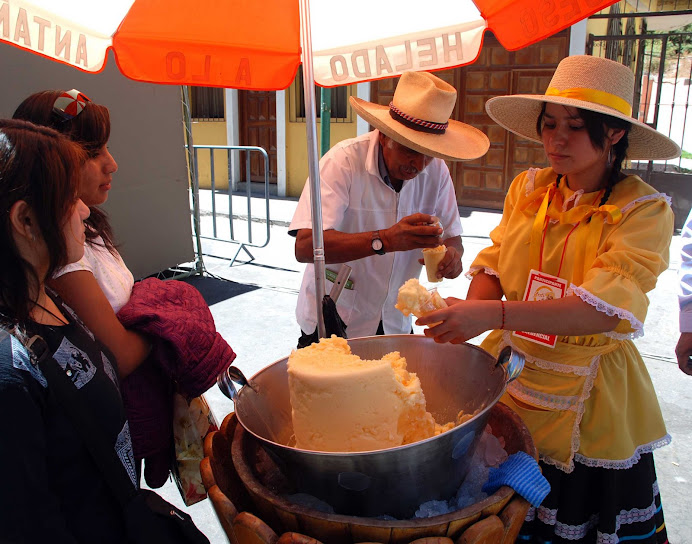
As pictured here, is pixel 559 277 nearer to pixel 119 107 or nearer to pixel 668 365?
pixel 668 365

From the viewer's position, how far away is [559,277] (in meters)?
1.62

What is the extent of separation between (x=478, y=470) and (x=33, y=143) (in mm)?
1225

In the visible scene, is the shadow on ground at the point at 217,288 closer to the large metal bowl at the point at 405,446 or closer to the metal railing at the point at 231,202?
the metal railing at the point at 231,202

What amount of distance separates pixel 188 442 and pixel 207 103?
10934mm

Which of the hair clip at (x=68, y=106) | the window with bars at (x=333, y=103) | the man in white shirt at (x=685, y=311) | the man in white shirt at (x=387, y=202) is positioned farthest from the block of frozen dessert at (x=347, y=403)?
the window with bars at (x=333, y=103)

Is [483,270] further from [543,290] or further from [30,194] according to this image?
[30,194]

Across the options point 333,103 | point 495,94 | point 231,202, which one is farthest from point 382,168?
point 333,103

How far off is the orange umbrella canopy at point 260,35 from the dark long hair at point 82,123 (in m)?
0.15

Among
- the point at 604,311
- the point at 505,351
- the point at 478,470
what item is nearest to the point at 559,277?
the point at 604,311

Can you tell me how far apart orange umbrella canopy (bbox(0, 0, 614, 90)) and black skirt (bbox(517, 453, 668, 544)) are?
4.32ft

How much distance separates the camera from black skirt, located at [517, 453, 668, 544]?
1631mm

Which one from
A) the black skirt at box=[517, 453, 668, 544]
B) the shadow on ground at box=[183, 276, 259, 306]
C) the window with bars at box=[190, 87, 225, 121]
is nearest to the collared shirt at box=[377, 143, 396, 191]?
the black skirt at box=[517, 453, 668, 544]

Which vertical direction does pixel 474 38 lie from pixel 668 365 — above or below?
above

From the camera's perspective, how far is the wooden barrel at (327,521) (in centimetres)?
100
